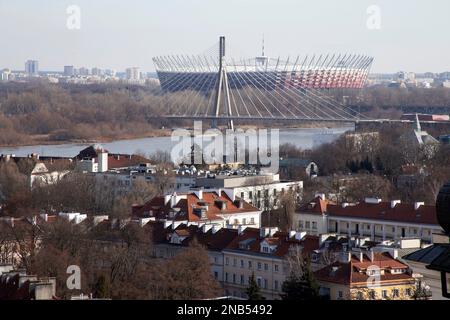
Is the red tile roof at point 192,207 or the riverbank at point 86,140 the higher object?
the red tile roof at point 192,207

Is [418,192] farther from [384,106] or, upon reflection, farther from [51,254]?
[384,106]

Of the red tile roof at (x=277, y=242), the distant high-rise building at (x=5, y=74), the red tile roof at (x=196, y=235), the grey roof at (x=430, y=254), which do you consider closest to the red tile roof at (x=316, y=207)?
the red tile roof at (x=196, y=235)

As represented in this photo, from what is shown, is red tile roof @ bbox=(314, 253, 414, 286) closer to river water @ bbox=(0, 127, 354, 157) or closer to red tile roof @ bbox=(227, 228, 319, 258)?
red tile roof @ bbox=(227, 228, 319, 258)

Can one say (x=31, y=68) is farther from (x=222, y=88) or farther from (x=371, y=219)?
(x=371, y=219)

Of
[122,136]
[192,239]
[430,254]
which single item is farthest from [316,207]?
[122,136]

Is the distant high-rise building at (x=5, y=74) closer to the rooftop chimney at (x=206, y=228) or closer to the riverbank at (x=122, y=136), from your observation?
the riverbank at (x=122, y=136)

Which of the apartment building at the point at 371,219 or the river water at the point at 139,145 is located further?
the river water at the point at 139,145

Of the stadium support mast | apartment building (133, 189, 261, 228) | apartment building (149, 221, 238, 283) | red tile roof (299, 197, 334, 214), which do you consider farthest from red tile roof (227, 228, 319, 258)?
the stadium support mast
